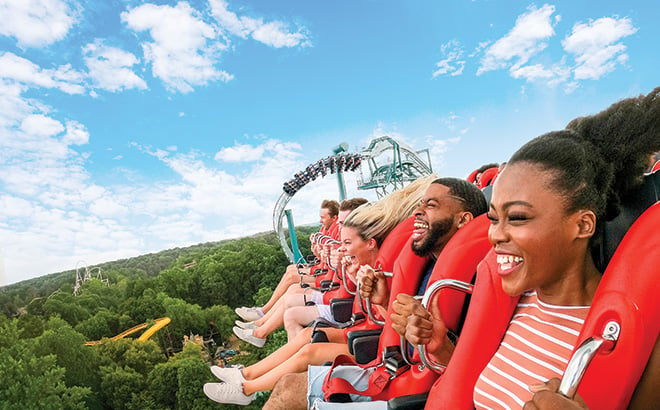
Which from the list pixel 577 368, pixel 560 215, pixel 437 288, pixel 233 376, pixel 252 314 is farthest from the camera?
pixel 252 314

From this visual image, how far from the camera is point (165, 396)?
9992mm

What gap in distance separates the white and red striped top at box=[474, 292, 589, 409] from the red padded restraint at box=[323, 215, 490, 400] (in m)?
0.33

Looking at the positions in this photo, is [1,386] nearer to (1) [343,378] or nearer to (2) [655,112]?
(1) [343,378]

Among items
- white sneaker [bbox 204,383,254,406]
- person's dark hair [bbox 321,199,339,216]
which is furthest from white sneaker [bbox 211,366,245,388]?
person's dark hair [bbox 321,199,339,216]

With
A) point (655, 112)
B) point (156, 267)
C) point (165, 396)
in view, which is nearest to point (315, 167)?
point (165, 396)

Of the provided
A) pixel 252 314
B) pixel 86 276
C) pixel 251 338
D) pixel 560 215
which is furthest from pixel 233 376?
pixel 86 276

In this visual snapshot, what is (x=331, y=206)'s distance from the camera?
679 centimetres

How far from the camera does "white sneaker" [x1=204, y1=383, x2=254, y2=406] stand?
11.0 feet

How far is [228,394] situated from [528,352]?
2.92m

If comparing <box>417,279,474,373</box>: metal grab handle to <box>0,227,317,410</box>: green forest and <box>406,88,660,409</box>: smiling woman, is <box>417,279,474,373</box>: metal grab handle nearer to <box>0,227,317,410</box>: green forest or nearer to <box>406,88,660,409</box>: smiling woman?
<box>406,88,660,409</box>: smiling woman

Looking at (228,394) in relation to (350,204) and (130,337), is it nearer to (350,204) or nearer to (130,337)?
(350,204)

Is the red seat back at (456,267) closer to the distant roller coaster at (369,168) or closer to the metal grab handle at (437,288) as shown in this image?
the metal grab handle at (437,288)

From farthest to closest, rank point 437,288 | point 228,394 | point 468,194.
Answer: point 228,394, point 468,194, point 437,288

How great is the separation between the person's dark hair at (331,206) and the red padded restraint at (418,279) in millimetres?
4496
